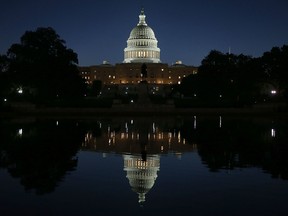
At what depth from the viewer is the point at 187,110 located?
55438mm

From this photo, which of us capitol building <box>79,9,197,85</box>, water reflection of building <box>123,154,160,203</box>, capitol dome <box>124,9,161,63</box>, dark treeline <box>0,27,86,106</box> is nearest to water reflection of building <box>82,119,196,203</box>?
water reflection of building <box>123,154,160,203</box>

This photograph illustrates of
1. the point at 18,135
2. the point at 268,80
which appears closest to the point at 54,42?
the point at 268,80

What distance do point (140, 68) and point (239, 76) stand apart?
75161 mm

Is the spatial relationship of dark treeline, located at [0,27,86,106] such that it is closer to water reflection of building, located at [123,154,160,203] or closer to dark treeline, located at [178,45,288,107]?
dark treeline, located at [178,45,288,107]

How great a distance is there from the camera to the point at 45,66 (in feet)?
205

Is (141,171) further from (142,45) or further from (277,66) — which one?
(142,45)

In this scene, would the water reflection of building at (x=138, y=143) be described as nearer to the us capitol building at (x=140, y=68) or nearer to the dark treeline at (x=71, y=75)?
the dark treeline at (x=71, y=75)

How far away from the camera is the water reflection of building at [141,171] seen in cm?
1278

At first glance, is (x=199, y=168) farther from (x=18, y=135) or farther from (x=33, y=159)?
(x=18, y=135)

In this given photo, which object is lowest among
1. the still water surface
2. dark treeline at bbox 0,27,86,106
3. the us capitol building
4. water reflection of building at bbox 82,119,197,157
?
the still water surface

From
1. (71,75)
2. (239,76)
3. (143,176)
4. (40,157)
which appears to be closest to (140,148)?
(40,157)

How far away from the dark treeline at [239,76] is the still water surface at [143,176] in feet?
159

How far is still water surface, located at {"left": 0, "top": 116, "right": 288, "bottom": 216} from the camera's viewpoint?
10945 mm

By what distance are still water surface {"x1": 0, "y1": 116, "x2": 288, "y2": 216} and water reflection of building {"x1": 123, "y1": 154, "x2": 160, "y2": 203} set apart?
2 centimetres
